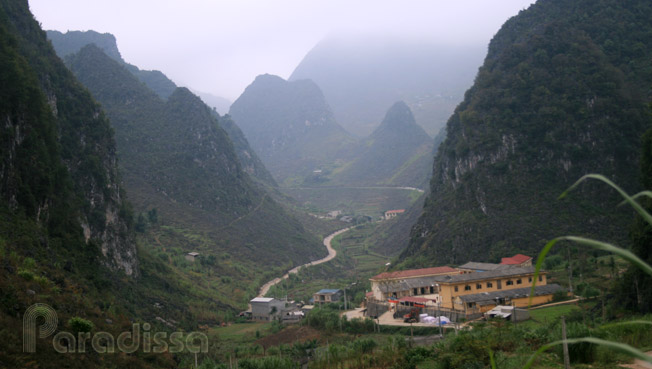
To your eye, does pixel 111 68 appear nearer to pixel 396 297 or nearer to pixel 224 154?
pixel 224 154

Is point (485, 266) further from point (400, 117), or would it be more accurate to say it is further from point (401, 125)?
point (400, 117)

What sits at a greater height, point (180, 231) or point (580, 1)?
point (580, 1)

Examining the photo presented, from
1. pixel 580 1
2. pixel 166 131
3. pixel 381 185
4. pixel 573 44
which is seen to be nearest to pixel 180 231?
pixel 166 131

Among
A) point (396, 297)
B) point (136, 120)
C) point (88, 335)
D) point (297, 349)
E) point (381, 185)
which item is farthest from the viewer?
point (381, 185)

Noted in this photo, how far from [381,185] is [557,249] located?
83209 millimetres

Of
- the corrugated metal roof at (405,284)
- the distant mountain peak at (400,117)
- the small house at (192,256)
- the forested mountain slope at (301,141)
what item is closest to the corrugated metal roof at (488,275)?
the corrugated metal roof at (405,284)

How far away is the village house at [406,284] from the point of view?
37969mm

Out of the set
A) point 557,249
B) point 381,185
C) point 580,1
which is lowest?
point 557,249

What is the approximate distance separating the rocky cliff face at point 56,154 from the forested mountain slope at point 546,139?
3033cm

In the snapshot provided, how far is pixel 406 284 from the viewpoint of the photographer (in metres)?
38.6

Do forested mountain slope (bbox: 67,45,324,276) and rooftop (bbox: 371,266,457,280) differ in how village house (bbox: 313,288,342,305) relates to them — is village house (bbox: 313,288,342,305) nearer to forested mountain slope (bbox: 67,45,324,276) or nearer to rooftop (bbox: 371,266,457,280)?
rooftop (bbox: 371,266,457,280)

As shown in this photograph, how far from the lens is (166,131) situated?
83062 mm

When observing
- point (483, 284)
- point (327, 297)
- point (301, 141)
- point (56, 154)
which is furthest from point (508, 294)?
point (301, 141)

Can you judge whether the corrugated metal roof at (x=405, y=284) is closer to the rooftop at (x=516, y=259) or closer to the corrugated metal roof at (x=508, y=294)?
the rooftop at (x=516, y=259)
